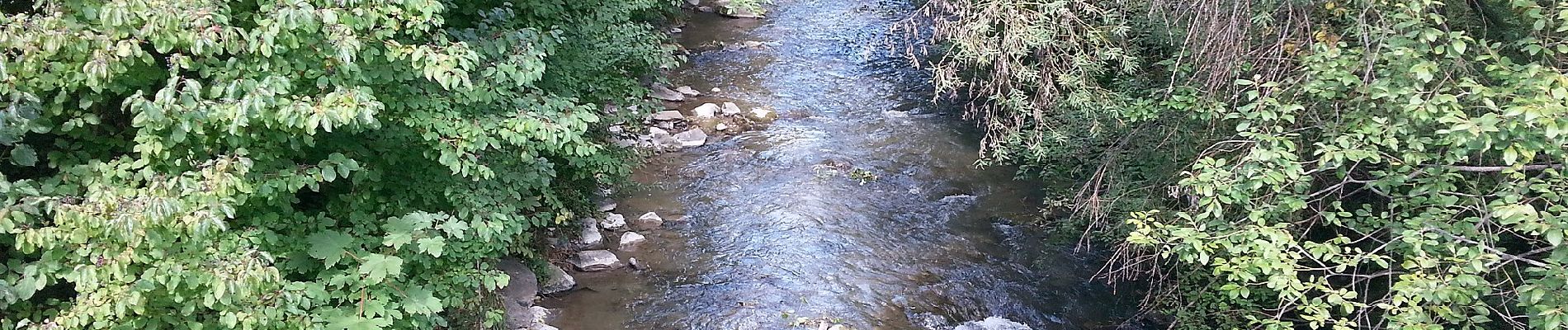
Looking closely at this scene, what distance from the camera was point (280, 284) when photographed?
3680 millimetres

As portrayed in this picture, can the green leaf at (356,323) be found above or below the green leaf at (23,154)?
below

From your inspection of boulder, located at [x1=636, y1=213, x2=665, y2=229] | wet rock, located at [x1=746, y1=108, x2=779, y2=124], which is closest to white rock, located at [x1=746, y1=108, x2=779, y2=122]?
wet rock, located at [x1=746, y1=108, x2=779, y2=124]

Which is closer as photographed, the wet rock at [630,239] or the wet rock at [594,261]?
the wet rock at [594,261]

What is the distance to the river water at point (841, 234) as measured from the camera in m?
6.16

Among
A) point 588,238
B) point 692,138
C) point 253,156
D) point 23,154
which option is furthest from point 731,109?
point 23,154

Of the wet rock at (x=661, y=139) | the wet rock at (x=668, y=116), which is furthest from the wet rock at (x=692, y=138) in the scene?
the wet rock at (x=668, y=116)

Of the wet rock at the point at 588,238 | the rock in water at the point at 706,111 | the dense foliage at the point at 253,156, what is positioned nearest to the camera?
the dense foliage at the point at 253,156

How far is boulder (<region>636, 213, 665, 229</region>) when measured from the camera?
7.32m

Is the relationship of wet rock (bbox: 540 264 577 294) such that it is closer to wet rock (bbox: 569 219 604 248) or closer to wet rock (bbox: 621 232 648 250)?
wet rock (bbox: 569 219 604 248)

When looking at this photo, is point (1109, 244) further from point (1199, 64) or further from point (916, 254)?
point (1199, 64)

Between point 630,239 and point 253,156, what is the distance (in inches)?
147

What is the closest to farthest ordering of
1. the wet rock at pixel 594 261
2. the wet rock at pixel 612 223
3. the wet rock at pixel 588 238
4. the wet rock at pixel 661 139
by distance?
the wet rock at pixel 594 261 → the wet rock at pixel 588 238 → the wet rock at pixel 612 223 → the wet rock at pixel 661 139

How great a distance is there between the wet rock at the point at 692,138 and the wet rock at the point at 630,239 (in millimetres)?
2081

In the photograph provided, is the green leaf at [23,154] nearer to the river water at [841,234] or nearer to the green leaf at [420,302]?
the green leaf at [420,302]
